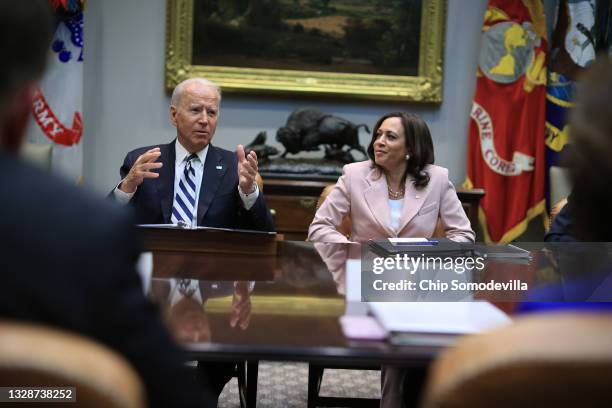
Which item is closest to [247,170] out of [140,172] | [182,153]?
[140,172]

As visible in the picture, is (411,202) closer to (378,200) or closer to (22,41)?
(378,200)

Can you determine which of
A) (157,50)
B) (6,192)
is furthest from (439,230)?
(157,50)

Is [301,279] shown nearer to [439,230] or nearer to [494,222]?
[439,230]

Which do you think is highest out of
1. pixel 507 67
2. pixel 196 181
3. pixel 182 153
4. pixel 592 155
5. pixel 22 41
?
pixel 507 67

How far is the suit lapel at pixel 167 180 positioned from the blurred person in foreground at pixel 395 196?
0.69m

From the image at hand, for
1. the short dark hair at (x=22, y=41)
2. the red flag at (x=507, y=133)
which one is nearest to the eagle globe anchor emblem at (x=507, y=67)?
the red flag at (x=507, y=133)

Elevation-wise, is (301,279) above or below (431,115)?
below

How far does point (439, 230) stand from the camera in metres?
3.60

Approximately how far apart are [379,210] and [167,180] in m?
1.02

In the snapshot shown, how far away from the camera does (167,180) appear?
3.47 m

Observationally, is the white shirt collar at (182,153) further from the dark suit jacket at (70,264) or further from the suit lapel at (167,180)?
the dark suit jacket at (70,264)

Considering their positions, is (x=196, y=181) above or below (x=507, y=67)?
below

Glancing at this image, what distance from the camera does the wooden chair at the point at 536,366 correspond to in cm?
84

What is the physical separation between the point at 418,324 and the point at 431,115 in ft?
16.6
